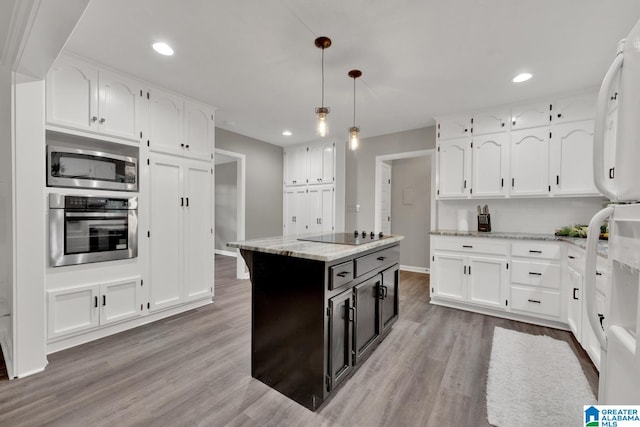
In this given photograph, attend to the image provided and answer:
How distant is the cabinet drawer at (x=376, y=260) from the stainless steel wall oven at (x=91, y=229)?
2.29 metres

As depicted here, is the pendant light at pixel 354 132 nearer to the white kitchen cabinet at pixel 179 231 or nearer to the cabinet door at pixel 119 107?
the white kitchen cabinet at pixel 179 231

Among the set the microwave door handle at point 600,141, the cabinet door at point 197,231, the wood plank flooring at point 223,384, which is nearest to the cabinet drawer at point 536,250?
the wood plank flooring at point 223,384

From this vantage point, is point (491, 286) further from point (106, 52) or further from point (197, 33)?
point (106, 52)

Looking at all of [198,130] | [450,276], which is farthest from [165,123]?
[450,276]

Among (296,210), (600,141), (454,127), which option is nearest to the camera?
(600,141)

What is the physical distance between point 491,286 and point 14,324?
14.2 feet

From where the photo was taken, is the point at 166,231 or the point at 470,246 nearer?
the point at 166,231

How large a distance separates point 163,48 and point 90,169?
126 cm

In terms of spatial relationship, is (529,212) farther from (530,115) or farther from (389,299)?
(389,299)

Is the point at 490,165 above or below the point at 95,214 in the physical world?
above

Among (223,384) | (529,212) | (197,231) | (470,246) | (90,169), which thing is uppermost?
(90,169)

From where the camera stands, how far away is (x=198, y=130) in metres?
3.26

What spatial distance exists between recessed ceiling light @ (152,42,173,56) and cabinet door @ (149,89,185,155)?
2.40 ft

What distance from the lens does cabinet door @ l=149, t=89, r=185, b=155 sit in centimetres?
284
